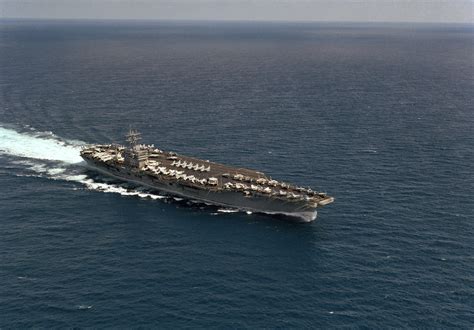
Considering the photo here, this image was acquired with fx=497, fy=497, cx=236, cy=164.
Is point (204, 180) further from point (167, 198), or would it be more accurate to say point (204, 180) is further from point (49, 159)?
point (49, 159)

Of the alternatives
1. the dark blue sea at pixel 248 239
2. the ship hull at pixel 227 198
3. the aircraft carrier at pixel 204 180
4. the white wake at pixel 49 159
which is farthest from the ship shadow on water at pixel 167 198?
the aircraft carrier at pixel 204 180

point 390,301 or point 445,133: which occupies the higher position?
point 445,133

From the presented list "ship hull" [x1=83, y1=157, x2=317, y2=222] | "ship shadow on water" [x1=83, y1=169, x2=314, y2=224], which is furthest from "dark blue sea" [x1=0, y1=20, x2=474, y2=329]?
"ship hull" [x1=83, y1=157, x2=317, y2=222]

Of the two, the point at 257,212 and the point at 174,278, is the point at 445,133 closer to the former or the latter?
the point at 257,212

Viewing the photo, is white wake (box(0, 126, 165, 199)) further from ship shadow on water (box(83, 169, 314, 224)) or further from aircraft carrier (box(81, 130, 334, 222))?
aircraft carrier (box(81, 130, 334, 222))

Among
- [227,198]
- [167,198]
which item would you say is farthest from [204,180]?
[167,198]

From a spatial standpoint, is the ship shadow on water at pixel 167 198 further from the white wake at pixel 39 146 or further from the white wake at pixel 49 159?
the white wake at pixel 39 146

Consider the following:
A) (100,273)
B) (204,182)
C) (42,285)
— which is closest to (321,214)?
(204,182)
